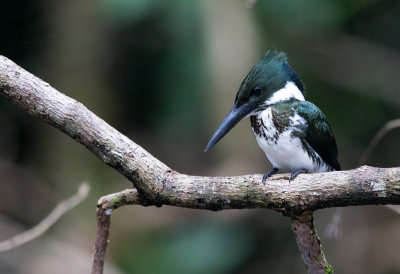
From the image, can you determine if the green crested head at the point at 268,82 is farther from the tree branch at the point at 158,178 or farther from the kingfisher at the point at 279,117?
the tree branch at the point at 158,178

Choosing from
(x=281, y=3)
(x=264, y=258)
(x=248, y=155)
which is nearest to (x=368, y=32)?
(x=281, y=3)

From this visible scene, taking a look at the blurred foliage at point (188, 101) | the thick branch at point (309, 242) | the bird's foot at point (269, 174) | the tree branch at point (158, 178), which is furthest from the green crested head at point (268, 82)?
the blurred foliage at point (188, 101)

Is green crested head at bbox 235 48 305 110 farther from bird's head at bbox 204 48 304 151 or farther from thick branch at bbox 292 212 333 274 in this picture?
thick branch at bbox 292 212 333 274

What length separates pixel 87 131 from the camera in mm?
1904

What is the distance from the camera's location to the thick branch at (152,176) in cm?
186

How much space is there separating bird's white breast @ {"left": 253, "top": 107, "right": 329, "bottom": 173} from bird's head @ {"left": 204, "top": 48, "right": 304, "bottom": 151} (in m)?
0.06

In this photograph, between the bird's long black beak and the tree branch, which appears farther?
the bird's long black beak

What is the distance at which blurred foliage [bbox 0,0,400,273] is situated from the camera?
4.47m

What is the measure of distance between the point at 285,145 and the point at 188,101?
8.46 ft

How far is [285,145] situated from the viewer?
93.2 inches

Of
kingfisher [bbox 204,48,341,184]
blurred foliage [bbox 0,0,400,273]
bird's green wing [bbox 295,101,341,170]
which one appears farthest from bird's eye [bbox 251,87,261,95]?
blurred foliage [bbox 0,0,400,273]

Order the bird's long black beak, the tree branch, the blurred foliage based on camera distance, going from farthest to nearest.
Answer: the blurred foliage, the bird's long black beak, the tree branch

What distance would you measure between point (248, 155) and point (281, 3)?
3.87ft

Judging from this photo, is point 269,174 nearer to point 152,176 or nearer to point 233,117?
point 233,117
